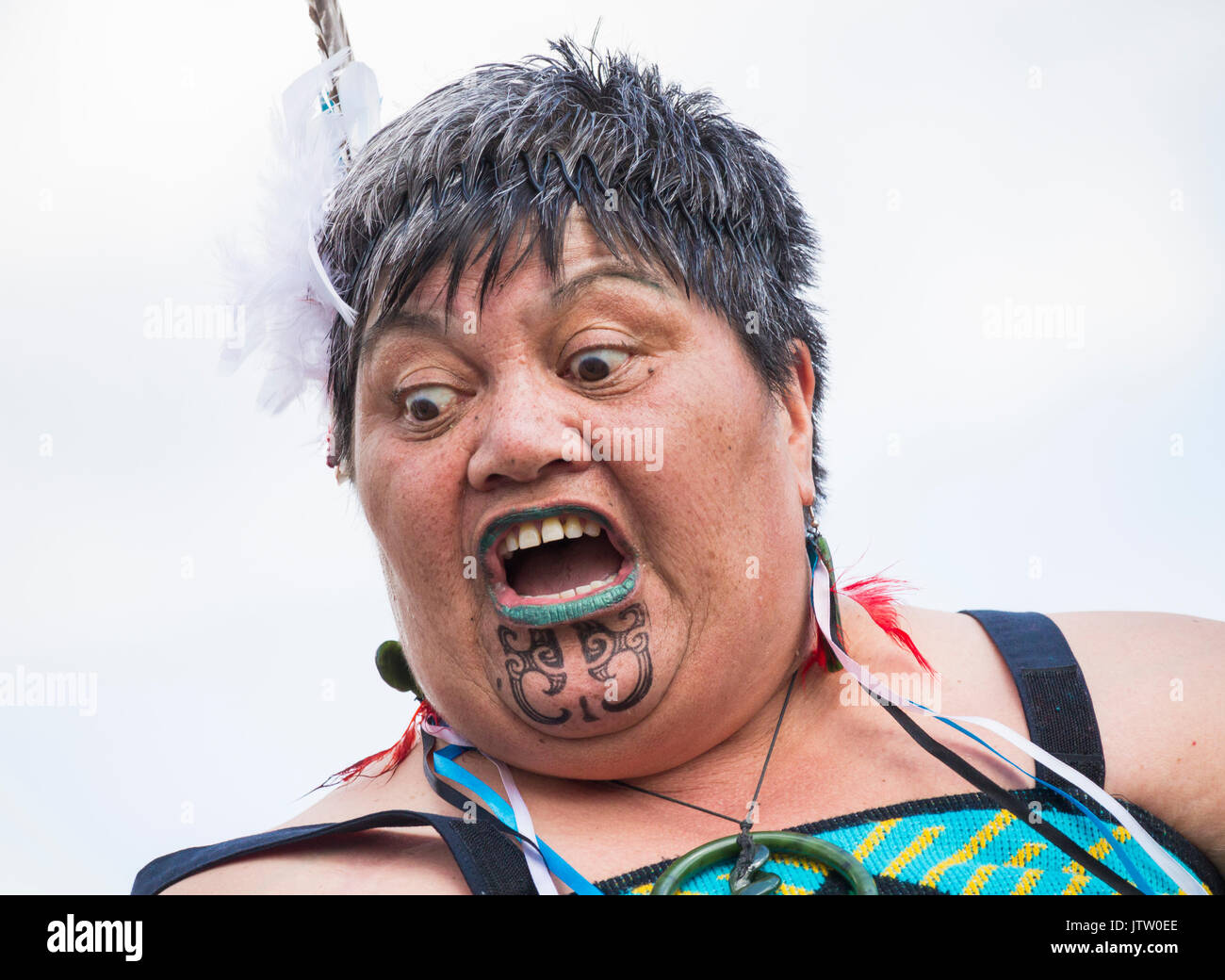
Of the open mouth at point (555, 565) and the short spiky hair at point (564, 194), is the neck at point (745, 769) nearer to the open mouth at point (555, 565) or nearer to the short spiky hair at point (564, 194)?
the open mouth at point (555, 565)

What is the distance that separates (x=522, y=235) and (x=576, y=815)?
47.1 inches

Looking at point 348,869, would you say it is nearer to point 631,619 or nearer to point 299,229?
point 631,619

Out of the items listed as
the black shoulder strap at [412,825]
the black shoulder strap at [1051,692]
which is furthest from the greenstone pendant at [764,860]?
the black shoulder strap at [1051,692]

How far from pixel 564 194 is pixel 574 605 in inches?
34.0

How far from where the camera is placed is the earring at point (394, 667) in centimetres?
282

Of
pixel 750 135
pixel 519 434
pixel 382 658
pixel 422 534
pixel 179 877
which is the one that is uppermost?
pixel 750 135

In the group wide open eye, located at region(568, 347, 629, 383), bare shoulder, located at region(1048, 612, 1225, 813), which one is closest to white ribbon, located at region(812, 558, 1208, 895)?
bare shoulder, located at region(1048, 612, 1225, 813)

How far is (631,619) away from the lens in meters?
2.27

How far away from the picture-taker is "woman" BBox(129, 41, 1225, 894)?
2.25 meters

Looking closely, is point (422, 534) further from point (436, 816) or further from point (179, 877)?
point (179, 877)

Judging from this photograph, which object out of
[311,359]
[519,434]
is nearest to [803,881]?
[519,434]

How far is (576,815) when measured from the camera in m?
2.40

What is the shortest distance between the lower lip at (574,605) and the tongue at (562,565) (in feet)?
A: 0.36
